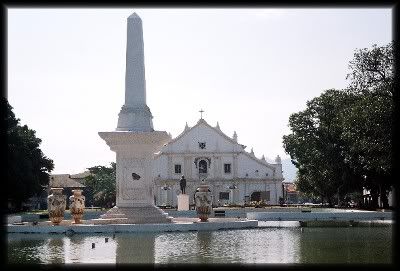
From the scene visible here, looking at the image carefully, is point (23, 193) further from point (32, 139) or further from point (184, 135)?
point (184, 135)

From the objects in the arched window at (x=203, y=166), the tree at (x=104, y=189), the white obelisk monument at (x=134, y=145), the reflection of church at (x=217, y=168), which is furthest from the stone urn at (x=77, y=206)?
the arched window at (x=203, y=166)

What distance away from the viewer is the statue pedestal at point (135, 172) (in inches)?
1061

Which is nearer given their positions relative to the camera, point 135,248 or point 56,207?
point 135,248

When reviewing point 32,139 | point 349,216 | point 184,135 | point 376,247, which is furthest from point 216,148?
point 376,247

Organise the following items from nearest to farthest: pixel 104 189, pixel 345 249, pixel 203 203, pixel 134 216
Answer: pixel 345 249, pixel 134 216, pixel 203 203, pixel 104 189

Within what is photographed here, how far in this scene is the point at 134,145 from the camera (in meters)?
27.1

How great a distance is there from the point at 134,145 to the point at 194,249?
37.8ft

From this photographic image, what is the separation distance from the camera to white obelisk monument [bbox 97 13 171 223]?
1057 inches

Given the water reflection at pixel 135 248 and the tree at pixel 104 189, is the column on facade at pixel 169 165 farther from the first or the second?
the water reflection at pixel 135 248

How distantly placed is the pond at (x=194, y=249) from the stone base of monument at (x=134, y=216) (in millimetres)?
3895

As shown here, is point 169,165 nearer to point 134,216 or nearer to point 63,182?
point 63,182

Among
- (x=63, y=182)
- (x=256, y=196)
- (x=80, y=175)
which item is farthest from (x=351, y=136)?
(x=80, y=175)

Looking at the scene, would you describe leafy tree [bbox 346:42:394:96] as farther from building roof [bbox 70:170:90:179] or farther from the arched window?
building roof [bbox 70:170:90:179]

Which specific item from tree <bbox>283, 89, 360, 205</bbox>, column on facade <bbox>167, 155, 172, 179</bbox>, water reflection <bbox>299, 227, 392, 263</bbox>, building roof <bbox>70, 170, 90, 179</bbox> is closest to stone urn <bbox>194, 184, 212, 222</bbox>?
water reflection <bbox>299, 227, 392, 263</bbox>
